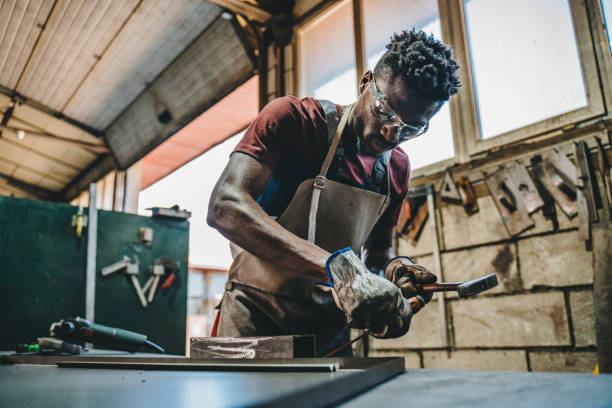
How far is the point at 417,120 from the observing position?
1.58m

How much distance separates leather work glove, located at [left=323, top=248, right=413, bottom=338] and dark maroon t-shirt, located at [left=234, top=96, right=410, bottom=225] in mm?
442

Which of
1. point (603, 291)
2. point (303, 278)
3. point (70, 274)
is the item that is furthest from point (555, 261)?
point (70, 274)

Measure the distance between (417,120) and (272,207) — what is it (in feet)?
1.91

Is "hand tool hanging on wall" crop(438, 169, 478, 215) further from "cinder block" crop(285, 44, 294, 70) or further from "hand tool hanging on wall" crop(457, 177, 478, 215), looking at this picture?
"cinder block" crop(285, 44, 294, 70)

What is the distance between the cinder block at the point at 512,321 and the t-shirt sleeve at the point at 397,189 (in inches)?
42.8

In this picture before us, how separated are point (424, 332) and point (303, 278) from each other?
1.73m

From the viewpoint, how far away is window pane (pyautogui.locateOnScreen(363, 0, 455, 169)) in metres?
3.17

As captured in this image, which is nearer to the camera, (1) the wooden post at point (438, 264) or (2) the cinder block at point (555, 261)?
(2) the cinder block at point (555, 261)

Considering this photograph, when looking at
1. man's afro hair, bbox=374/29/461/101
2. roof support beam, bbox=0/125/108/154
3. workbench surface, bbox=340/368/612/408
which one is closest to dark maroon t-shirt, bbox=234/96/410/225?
man's afro hair, bbox=374/29/461/101

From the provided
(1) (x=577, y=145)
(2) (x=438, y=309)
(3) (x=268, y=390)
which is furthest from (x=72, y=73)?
(3) (x=268, y=390)

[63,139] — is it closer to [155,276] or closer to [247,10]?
[247,10]

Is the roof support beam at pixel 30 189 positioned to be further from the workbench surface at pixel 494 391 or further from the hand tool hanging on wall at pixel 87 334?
the workbench surface at pixel 494 391

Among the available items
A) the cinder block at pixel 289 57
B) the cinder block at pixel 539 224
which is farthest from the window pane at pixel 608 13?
the cinder block at pixel 289 57

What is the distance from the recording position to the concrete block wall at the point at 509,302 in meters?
2.36
